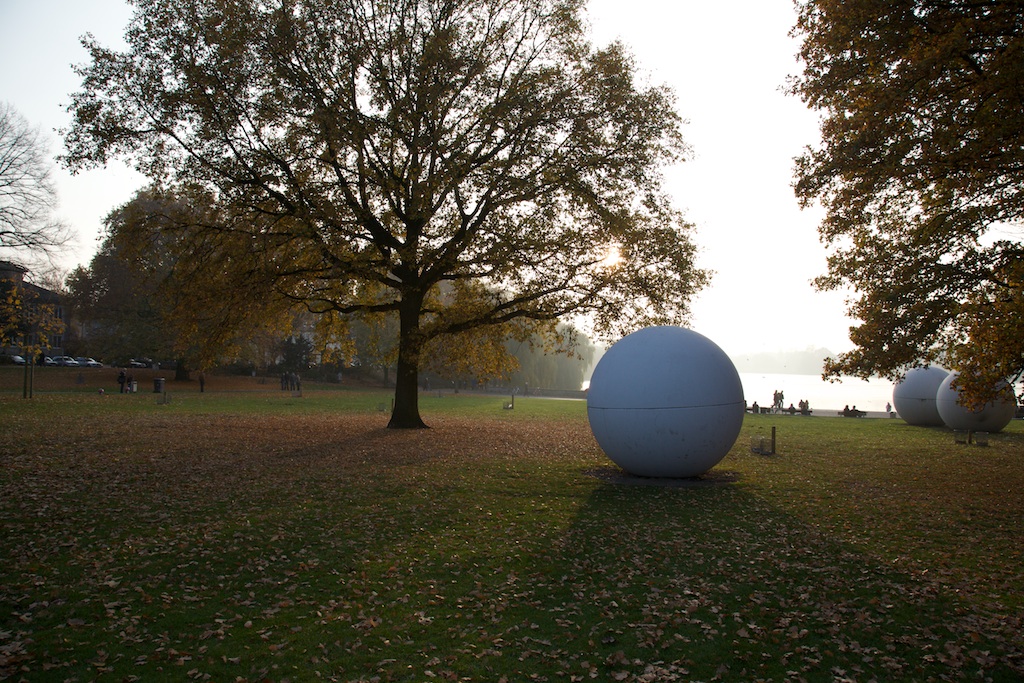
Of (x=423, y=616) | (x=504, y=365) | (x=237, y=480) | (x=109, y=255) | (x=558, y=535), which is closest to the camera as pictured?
(x=423, y=616)

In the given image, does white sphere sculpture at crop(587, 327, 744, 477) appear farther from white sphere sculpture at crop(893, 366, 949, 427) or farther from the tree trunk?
white sphere sculpture at crop(893, 366, 949, 427)

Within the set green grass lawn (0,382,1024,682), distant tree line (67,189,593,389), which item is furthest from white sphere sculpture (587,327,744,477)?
distant tree line (67,189,593,389)

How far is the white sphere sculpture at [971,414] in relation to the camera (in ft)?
90.6

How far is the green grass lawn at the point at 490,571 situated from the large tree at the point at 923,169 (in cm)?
330

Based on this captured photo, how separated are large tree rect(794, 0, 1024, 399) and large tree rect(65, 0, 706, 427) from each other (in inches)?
261

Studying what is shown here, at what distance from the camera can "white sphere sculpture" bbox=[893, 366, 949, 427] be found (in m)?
31.3

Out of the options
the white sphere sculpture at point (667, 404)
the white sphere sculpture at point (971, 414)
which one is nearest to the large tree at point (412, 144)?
the white sphere sculpture at point (667, 404)

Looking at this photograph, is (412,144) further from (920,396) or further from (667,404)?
(920,396)

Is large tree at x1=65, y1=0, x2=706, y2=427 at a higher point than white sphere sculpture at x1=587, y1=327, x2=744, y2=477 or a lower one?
higher

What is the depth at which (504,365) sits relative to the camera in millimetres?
28109

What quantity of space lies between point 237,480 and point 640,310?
1442cm

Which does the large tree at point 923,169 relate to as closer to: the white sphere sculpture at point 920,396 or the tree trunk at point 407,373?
the tree trunk at point 407,373

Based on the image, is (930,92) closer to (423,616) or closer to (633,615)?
(633,615)

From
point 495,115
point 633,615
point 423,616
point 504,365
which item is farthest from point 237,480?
point 504,365
